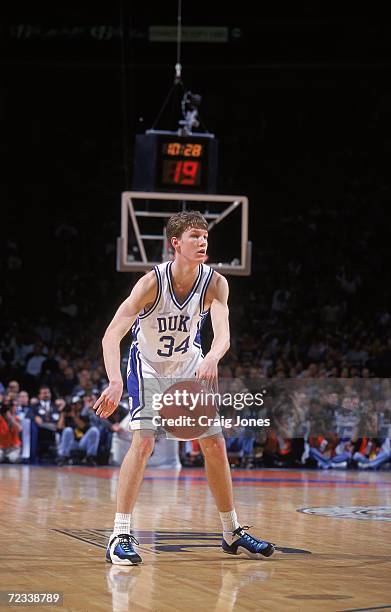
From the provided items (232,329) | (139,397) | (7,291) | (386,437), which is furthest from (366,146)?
(139,397)

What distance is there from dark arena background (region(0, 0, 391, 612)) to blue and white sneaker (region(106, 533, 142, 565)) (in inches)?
3.5

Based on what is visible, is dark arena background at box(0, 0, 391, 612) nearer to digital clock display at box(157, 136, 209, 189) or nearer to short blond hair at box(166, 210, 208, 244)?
digital clock display at box(157, 136, 209, 189)

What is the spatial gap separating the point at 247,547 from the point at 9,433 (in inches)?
360

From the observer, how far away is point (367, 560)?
4961mm

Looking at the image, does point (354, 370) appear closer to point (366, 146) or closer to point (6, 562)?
point (366, 146)

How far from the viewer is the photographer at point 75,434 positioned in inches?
542

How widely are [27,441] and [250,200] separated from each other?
926 cm

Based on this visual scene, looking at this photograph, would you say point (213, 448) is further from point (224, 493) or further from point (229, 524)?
point (229, 524)

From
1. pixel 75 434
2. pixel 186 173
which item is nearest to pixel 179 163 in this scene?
pixel 186 173

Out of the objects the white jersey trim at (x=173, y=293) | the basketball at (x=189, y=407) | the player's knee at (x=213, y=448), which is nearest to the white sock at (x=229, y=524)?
the player's knee at (x=213, y=448)

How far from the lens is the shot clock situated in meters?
12.6

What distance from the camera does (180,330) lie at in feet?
16.8

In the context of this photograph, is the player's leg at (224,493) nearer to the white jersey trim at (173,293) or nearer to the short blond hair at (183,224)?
the white jersey trim at (173,293)

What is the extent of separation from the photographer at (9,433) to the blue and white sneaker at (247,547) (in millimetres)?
8811
